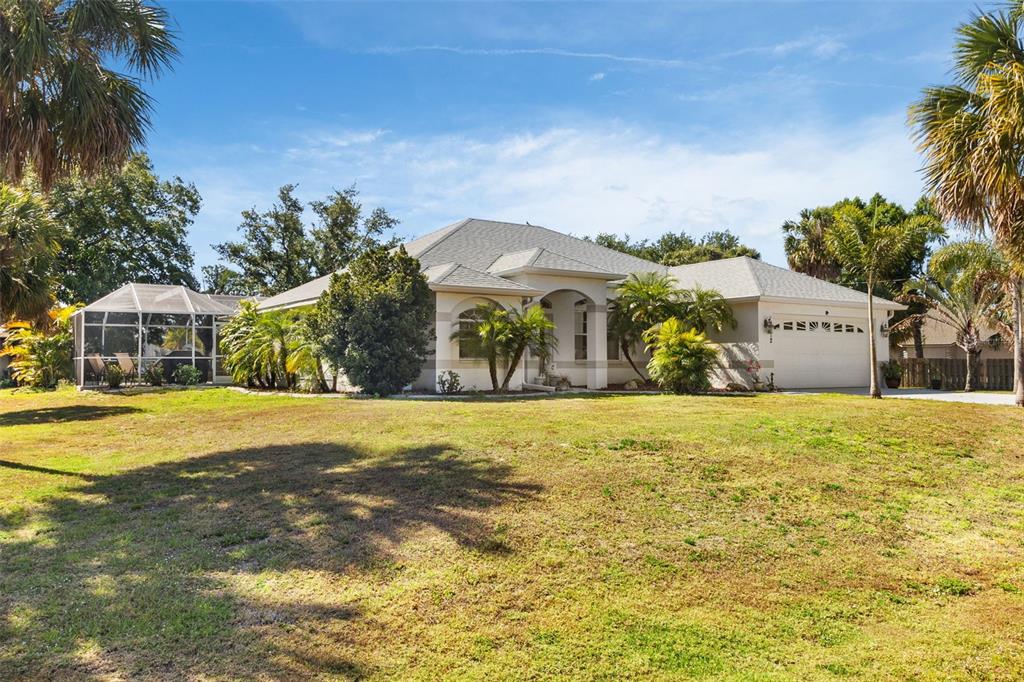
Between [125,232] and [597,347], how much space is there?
101 feet

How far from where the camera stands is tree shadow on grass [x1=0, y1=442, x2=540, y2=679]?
14.1 feet

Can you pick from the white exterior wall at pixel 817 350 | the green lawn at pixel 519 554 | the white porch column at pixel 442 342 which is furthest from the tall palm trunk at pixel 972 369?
the white porch column at pixel 442 342

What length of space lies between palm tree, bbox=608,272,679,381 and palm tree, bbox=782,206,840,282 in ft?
46.1

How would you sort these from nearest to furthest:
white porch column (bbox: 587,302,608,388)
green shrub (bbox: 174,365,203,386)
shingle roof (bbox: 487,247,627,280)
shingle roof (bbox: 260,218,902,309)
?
shingle roof (bbox: 487,247,627,280), shingle roof (bbox: 260,218,902,309), white porch column (bbox: 587,302,608,388), green shrub (bbox: 174,365,203,386)

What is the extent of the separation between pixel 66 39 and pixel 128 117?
128 centimetres

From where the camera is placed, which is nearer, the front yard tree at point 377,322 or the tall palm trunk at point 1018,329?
the front yard tree at point 377,322

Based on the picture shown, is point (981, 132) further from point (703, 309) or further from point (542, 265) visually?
point (542, 265)

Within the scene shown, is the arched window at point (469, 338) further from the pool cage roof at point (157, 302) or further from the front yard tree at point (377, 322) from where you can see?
the pool cage roof at point (157, 302)

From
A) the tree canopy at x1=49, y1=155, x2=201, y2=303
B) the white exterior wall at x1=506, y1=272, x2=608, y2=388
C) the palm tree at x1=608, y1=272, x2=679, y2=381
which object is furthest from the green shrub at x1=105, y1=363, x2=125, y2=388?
the palm tree at x1=608, y1=272, x2=679, y2=381

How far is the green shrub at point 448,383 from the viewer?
18.7 meters

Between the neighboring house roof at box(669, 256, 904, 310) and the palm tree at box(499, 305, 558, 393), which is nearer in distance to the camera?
the palm tree at box(499, 305, 558, 393)

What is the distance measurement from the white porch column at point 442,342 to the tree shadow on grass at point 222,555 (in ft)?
30.4

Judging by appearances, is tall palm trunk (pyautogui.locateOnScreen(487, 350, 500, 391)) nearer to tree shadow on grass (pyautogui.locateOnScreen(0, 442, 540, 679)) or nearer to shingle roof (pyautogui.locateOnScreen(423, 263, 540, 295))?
shingle roof (pyautogui.locateOnScreen(423, 263, 540, 295))

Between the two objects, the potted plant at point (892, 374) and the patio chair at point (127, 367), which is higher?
the patio chair at point (127, 367)
